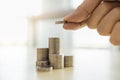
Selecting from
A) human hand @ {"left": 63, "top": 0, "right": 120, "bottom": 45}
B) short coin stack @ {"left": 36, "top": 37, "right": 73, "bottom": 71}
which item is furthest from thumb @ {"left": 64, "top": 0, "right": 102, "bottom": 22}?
short coin stack @ {"left": 36, "top": 37, "right": 73, "bottom": 71}

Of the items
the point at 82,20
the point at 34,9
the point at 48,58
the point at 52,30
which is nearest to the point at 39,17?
the point at 34,9

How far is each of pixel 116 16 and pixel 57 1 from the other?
3944 millimetres

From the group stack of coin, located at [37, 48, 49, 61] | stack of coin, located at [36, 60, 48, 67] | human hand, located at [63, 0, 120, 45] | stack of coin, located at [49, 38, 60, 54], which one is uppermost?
human hand, located at [63, 0, 120, 45]

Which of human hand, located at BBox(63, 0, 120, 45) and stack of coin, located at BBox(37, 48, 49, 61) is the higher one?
human hand, located at BBox(63, 0, 120, 45)

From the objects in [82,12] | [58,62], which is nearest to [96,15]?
[82,12]

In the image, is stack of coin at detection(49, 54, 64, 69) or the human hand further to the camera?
stack of coin at detection(49, 54, 64, 69)

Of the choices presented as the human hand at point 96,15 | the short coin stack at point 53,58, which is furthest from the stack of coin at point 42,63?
the human hand at point 96,15

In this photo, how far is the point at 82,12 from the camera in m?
0.48

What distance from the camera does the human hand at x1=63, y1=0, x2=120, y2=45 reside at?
18.2 inches

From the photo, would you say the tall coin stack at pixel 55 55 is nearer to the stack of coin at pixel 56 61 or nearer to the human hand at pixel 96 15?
the stack of coin at pixel 56 61

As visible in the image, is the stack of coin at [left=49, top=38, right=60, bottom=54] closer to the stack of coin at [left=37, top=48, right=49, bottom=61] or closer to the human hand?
the stack of coin at [left=37, top=48, right=49, bottom=61]

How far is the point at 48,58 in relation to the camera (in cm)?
97

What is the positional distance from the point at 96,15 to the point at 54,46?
0.50 meters

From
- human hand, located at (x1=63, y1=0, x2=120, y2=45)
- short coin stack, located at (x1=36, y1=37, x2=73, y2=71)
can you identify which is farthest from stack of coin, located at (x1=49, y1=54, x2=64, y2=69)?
human hand, located at (x1=63, y1=0, x2=120, y2=45)
